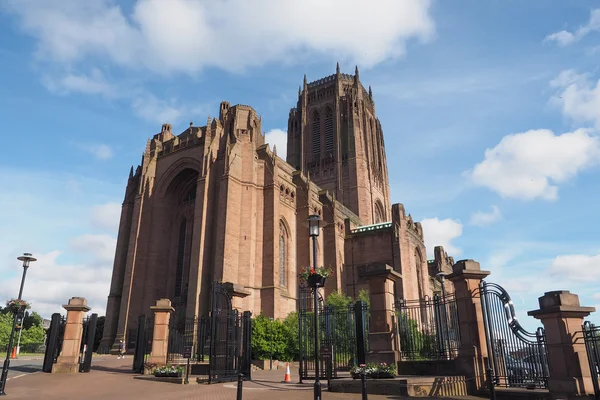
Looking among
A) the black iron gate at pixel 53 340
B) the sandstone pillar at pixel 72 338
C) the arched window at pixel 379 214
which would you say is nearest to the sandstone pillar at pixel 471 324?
the sandstone pillar at pixel 72 338

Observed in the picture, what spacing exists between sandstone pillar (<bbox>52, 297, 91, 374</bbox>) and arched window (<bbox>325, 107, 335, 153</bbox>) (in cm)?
4929

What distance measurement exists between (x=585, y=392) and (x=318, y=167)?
184ft

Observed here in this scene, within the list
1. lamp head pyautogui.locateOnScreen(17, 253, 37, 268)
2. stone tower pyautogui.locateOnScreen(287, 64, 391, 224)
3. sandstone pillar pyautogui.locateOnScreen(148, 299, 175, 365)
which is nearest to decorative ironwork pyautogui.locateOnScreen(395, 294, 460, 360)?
sandstone pillar pyautogui.locateOnScreen(148, 299, 175, 365)

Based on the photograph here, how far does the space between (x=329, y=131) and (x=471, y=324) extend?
56280 mm

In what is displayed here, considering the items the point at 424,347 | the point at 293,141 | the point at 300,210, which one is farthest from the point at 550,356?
the point at 293,141

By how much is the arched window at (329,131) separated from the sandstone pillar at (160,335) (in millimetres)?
48336

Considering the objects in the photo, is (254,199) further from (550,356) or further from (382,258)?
(550,356)

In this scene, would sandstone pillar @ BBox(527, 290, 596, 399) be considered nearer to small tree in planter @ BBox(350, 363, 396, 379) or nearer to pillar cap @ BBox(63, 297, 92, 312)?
small tree in planter @ BBox(350, 363, 396, 379)

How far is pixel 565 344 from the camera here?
9.52 meters

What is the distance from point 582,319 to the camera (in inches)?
384

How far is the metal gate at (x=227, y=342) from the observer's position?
560 inches

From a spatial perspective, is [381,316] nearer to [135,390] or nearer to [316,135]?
[135,390]

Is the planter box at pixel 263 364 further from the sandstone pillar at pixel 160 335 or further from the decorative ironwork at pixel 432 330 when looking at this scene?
the decorative ironwork at pixel 432 330

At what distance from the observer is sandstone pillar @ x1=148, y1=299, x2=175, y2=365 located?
59.7ft
